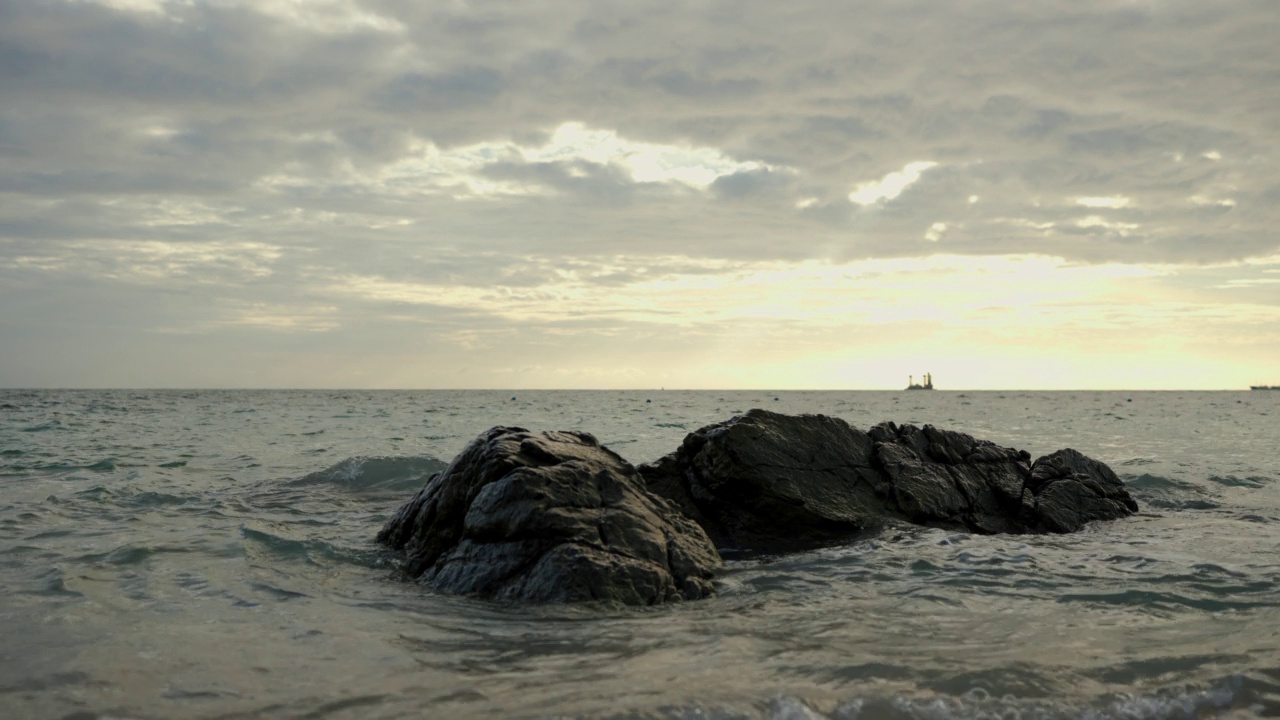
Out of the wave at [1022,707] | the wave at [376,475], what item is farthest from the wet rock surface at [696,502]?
the wave at [376,475]

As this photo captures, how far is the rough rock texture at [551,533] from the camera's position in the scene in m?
7.16

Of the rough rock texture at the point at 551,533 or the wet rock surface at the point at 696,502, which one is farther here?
the wet rock surface at the point at 696,502

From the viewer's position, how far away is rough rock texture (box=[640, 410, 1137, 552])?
10.3m

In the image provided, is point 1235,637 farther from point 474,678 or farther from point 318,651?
point 318,651

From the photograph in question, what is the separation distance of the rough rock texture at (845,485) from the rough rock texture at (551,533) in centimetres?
163

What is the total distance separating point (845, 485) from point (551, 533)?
4.93 meters

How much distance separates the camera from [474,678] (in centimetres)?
511

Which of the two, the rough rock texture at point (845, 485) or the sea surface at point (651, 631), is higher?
the rough rock texture at point (845, 485)

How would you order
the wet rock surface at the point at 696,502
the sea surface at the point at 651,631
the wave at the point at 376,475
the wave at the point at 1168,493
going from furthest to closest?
the wave at the point at 376,475, the wave at the point at 1168,493, the wet rock surface at the point at 696,502, the sea surface at the point at 651,631

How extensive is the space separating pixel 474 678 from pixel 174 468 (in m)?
15.3

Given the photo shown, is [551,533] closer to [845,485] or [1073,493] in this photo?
[845,485]

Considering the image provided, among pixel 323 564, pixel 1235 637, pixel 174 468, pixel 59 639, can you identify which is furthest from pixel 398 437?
pixel 1235 637

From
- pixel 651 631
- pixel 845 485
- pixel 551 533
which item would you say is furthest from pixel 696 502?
pixel 651 631

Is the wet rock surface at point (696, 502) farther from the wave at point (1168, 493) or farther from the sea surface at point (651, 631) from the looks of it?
the wave at point (1168, 493)
